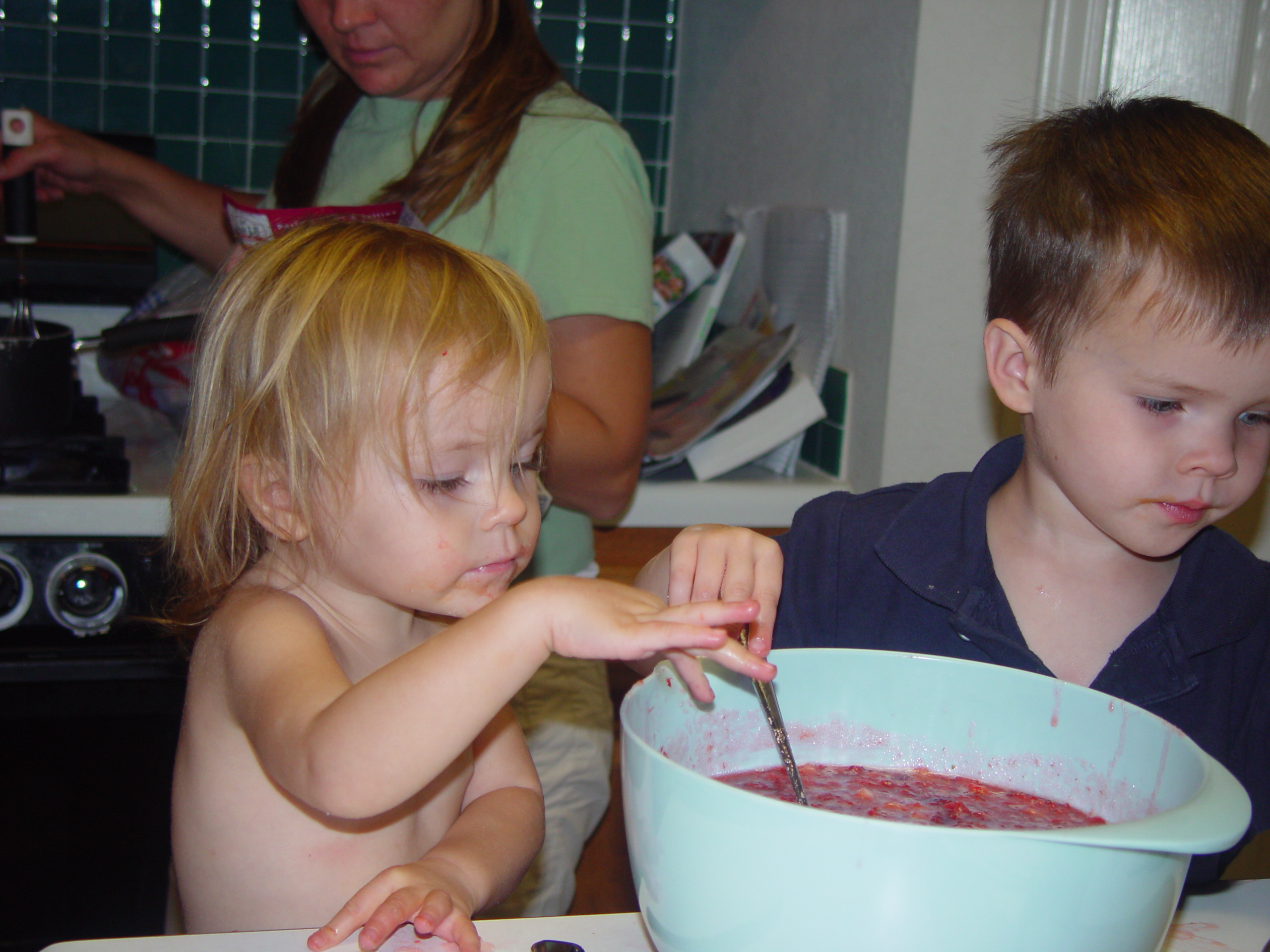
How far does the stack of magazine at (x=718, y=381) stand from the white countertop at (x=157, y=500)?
47 millimetres

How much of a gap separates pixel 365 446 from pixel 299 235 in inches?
7.6

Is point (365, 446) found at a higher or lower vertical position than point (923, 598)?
higher

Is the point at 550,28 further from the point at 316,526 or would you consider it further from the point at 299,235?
the point at 316,526

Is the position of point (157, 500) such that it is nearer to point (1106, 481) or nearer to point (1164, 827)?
point (1106, 481)

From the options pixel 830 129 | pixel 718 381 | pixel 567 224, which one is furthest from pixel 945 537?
pixel 830 129

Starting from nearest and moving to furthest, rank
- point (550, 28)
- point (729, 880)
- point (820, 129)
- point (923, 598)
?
1. point (729, 880)
2. point (923, 598)
3. point (820, 129)
4. point (550, 28)

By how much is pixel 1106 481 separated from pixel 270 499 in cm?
61

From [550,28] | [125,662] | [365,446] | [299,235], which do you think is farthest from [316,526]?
[550,28]

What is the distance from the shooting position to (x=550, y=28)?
7.23ft

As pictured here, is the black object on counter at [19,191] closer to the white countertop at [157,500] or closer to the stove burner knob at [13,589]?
the white countertop at [157,500]

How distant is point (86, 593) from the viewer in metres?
1.29

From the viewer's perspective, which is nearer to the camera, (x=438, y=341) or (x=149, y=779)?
(x=438, y=341)

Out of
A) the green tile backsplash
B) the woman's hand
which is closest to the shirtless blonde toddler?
the woman's hand

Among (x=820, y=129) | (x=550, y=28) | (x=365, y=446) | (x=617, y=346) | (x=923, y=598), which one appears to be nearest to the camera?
(x=365, y=446)
